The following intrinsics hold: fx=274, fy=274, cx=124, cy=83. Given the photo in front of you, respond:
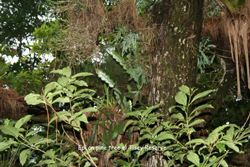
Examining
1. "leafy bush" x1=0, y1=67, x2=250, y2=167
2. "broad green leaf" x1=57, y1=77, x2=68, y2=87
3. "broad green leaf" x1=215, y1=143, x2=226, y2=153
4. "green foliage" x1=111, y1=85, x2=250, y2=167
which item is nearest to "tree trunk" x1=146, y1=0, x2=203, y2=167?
"leafy bush" x1=0, y1=67, x2=250, y2=167

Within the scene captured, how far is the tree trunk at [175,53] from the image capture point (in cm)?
165

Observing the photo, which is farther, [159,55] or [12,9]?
[12,9]

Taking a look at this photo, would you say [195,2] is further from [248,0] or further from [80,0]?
[80,0]

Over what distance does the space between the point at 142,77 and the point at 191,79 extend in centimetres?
45

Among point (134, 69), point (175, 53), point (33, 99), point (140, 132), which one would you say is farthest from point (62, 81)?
point (134, 69)

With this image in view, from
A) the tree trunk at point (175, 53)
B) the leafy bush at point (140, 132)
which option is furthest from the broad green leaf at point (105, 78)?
the leafy bush at point (140, 132)

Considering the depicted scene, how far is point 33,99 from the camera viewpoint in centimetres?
97

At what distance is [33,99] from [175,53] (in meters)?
0.98

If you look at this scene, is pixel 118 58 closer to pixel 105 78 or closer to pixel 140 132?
pixel 105 78

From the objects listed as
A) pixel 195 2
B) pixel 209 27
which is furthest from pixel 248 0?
pixel 209 27

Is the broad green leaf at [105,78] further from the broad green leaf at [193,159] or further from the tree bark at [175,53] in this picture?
the broad green leaf at [193,159]

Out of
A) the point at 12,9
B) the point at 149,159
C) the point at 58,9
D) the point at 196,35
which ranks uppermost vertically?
the point at 12,9

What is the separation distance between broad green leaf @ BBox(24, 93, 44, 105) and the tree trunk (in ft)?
2.76

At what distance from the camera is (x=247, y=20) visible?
1.70 metres
